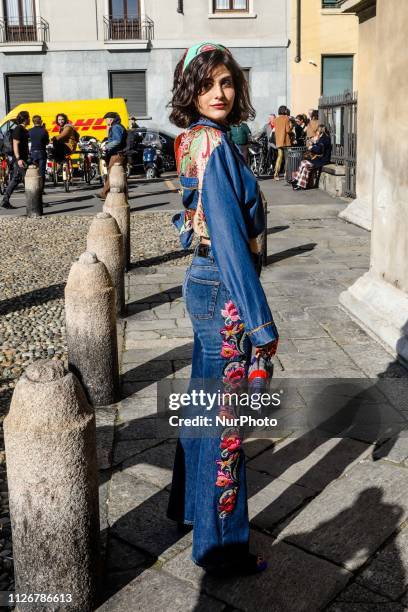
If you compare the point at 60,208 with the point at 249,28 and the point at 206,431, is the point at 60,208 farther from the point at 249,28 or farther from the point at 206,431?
the point at 249,28

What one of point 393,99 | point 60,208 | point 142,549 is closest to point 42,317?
point 393,99

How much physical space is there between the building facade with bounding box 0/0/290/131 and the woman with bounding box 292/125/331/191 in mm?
14162

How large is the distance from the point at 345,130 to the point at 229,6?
56.1ft

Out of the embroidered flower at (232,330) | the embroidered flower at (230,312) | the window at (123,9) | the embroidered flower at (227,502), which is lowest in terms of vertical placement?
the embroidered flower at (227,502)

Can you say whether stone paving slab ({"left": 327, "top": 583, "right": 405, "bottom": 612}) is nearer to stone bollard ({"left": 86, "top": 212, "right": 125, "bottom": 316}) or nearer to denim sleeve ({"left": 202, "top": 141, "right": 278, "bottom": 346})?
denim sleeve ({"left": 202, "top": 141, "right": 278, "bottom": 346})

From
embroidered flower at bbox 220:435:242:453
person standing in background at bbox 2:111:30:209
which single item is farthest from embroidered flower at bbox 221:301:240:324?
person standing in background at bbox 2:111:30:209

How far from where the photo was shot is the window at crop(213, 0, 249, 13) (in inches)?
1193

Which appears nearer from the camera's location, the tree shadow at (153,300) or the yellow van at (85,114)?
the tree shadow at (153,300)

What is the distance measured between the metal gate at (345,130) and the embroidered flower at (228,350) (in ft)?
40.2

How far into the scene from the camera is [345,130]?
1536cm

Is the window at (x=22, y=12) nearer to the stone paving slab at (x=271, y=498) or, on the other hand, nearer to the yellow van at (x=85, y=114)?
the yellow van at (x=85, y=114)

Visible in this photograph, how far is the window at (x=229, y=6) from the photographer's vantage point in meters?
30.3

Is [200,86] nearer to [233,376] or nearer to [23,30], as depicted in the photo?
[233,376]

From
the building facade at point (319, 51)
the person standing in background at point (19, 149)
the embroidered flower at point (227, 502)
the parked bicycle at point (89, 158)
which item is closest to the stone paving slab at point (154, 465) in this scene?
the embroidered flower at point (227, 502)
